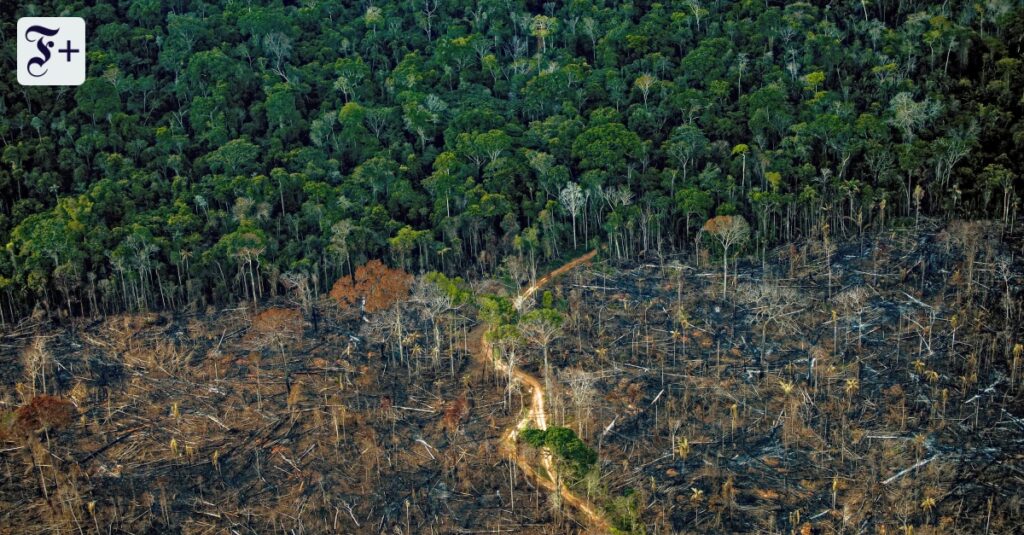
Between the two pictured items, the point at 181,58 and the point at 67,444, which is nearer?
the point at 67,444

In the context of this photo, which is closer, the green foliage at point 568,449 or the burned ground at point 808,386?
the green foliage at point 568,449

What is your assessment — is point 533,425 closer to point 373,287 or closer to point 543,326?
point 543,326

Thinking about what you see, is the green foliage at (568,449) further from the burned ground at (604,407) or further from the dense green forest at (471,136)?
the dense green forest at (471,136)

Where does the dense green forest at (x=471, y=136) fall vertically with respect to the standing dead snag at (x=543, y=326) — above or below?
above

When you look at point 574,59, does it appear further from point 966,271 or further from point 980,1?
point 966,271

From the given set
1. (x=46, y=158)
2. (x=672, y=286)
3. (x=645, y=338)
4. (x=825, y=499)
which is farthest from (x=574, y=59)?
(x=825, y=499)

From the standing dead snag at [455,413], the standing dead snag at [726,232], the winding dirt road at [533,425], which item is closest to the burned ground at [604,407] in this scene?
the standing dead snag at [455,413]
